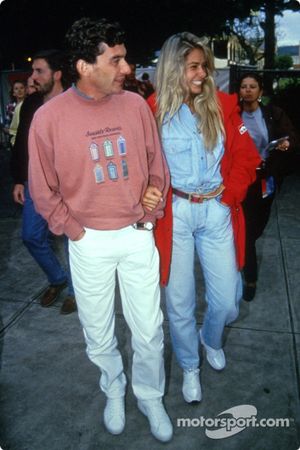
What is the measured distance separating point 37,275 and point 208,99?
9.42 feet

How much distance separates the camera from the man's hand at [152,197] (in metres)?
2.32

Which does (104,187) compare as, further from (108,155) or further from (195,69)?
(195,69)

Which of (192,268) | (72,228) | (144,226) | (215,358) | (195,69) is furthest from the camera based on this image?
(215,358)

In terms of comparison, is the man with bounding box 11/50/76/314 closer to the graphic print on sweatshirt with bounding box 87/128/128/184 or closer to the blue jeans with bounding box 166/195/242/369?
the blue jeans with bounding box 166/195/242/369

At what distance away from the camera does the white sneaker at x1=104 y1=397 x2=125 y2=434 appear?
8.34 feet

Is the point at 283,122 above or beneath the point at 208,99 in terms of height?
beneath

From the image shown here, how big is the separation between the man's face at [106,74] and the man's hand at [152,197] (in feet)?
1.72

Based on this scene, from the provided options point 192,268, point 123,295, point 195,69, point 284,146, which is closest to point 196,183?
point 192,268

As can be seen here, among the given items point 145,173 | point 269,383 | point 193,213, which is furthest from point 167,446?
point 145,173

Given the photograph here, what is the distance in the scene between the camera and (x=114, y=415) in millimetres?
2578

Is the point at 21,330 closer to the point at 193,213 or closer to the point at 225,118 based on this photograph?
the point at 193,213

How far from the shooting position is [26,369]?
3.13 metres

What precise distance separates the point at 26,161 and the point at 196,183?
70.2 inches

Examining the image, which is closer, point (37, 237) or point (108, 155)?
point (108, 155)
